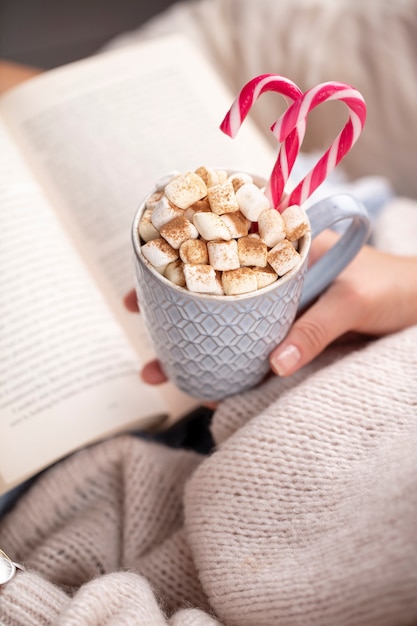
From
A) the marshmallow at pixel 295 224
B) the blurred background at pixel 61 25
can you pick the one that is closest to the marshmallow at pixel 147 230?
the marshmallow at pixel 295 224

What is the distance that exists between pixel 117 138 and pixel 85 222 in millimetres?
152

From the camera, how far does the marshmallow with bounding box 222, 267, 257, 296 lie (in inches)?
16.3

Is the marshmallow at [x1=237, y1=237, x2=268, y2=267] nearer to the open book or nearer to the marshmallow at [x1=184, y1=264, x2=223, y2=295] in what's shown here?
the marshmallow at [x1=184, y1=264, x2=223, y2=295]

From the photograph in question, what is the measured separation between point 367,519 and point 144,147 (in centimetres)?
61

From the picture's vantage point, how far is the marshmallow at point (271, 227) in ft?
1.40

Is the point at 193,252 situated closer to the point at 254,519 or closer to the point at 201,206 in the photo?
the point at 201,206

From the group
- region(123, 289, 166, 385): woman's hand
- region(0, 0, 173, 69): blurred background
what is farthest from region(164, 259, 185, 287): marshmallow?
region(0, 0, 173, 69): blurred background

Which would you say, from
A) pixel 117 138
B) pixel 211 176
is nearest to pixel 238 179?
pixel 211 176

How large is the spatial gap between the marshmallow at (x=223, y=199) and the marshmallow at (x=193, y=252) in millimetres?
33

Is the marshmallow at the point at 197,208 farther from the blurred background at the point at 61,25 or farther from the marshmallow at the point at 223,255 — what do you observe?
the blurred background at the point at 61,25

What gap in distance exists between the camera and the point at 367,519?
15.5 inches

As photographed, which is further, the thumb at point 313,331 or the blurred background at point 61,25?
the blurred background at point 61,25

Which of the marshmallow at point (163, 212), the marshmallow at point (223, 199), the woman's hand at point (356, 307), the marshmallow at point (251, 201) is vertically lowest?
the woman's hand at point (356, 307)

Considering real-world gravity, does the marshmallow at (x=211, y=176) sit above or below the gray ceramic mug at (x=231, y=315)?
above
